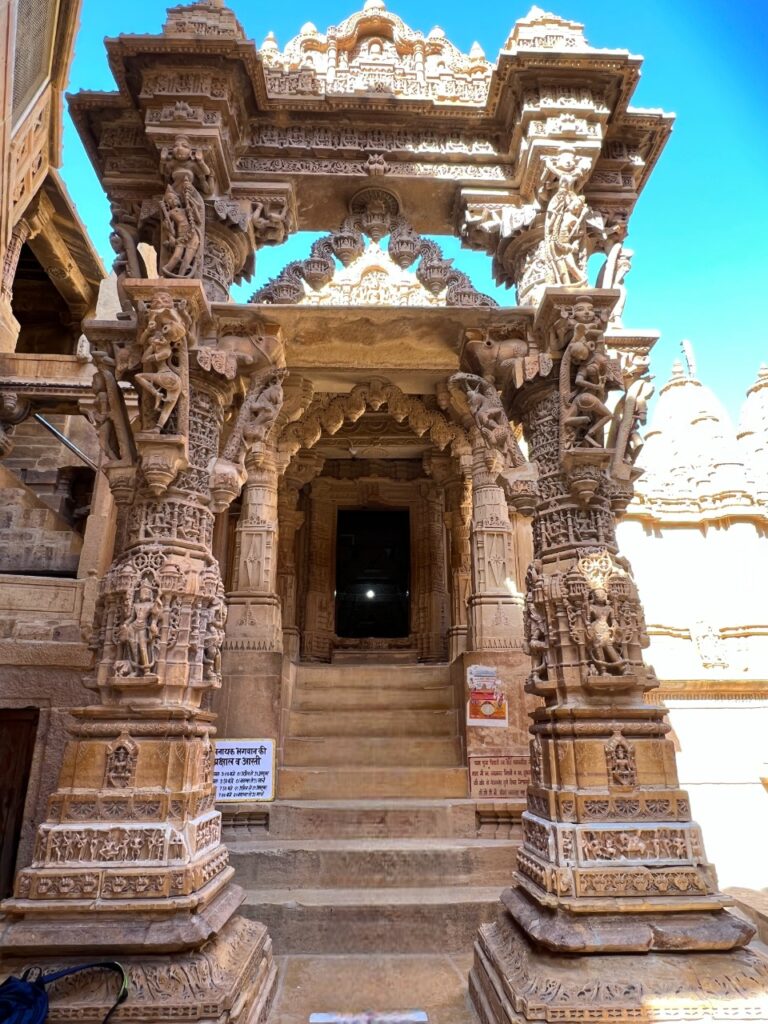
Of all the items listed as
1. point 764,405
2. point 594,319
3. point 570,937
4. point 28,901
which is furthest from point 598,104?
point 764,405

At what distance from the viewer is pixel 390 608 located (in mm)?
14508

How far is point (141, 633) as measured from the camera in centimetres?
384

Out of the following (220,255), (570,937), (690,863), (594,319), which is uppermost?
(220,255)

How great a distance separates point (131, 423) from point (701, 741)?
421 inches

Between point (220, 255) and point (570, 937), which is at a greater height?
point (220, 255)

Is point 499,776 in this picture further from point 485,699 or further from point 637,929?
point 637,929

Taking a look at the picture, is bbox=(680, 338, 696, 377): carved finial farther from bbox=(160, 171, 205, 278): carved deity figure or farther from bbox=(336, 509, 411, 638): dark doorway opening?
bbox=(160, 171, 205, 278): carved deity figure

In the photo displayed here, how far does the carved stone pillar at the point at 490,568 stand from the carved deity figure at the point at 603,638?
3651 millimetres

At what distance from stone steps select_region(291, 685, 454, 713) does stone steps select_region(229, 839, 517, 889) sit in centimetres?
253

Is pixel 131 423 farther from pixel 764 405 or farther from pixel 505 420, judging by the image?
pixel 764 405

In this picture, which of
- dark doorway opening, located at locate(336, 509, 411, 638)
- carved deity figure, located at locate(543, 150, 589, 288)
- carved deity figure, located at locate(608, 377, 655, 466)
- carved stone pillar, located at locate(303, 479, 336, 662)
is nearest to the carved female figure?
carved deity figure, located at locate(608, 377, 655, 466)

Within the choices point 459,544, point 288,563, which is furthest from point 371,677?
point 288,563

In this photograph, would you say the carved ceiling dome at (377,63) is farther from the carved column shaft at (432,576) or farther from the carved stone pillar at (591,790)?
the carved column shaft at (432,576)

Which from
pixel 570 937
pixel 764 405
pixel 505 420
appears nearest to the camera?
pixel 570 937
